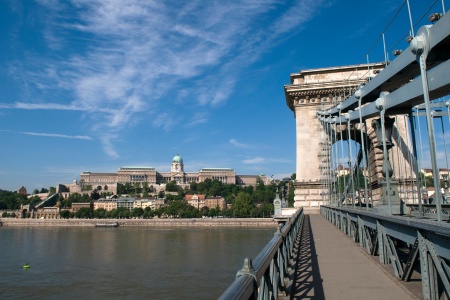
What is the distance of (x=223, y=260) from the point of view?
32.2 meters

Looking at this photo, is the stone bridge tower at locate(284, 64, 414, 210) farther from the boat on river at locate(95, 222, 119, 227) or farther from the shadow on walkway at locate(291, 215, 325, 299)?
the boat on river at locate(95, 222, 119, 227)

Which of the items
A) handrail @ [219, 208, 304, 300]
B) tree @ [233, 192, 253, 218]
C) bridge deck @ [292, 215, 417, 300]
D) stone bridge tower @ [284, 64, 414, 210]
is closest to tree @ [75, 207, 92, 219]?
tree @ [233, 192, 253, 218]

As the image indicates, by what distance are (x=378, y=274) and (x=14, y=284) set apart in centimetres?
2661

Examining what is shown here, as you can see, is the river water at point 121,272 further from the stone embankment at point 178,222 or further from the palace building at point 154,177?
the palace building at point 154,177

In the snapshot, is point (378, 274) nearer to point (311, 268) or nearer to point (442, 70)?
point (311, 268)

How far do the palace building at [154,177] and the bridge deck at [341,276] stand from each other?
16850 centimetres

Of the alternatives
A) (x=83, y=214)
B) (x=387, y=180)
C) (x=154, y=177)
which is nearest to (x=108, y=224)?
(x=83, y=214)

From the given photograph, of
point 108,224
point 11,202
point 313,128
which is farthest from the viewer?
point 11,202

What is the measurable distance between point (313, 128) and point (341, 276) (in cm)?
1731

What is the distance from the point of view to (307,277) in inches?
214

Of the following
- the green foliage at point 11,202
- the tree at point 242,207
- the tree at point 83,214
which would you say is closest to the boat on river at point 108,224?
the tree at point 83,214

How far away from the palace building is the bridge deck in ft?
553

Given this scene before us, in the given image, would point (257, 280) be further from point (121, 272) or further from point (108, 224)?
point (108, 224)

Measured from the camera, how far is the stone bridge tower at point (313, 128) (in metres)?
21.7
